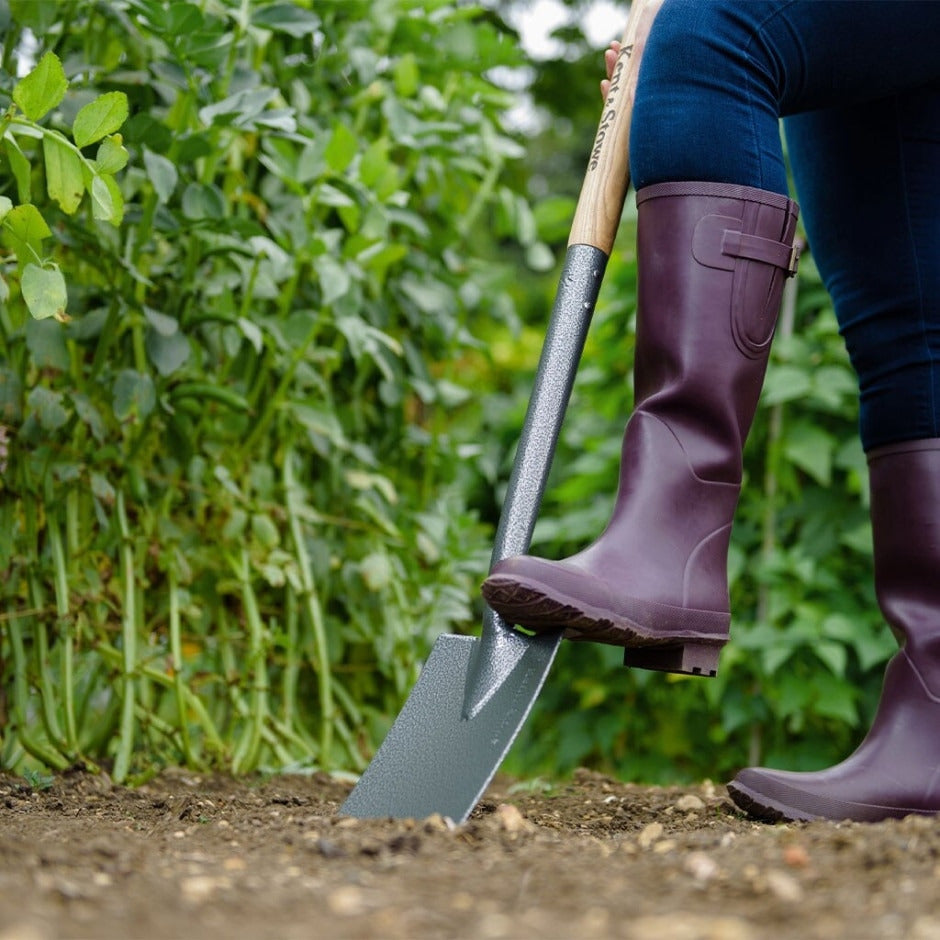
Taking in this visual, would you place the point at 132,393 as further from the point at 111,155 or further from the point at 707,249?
the point at 707,249

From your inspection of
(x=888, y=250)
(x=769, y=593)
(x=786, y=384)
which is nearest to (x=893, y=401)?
(x=888, y=250)

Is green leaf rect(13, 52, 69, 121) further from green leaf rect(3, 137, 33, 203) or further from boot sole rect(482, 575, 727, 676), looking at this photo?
boot sole rect(482, 575, 727, 676)

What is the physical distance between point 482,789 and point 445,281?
1.35 metres

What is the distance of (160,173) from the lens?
1.46 m

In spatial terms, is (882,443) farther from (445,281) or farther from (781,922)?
(445,281)

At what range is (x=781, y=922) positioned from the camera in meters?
0.74

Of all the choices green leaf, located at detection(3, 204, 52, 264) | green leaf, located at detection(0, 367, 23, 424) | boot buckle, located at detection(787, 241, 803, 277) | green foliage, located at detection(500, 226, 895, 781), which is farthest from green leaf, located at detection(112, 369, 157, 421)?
green foliage, located at detection(500, 226, 895, 781)

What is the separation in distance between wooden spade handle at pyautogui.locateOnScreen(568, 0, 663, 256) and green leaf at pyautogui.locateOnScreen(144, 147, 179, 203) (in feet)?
1.69

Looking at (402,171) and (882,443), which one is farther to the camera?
(402,171)

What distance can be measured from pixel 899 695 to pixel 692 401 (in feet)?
1.31

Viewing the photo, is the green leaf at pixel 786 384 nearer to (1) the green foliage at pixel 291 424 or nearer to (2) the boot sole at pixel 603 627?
(1) the green foliage at pixel 291 424

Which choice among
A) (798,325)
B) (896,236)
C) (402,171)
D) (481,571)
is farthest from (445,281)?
(896,236)

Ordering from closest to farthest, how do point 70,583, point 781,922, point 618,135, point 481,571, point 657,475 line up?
point 781,922
point 657,475
point 618,135
point 70,583
point 481,571

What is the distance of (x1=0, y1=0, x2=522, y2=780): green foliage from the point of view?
5.07ft
